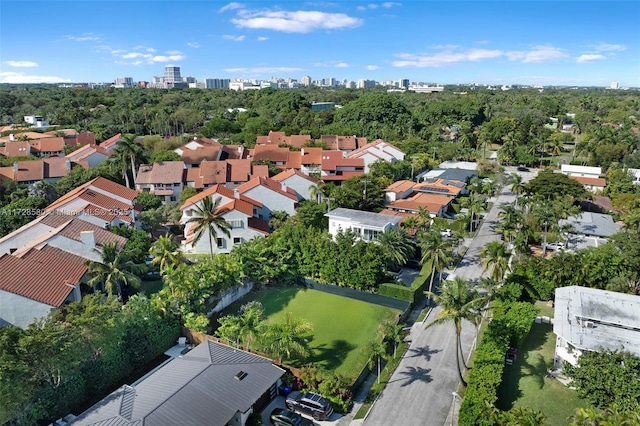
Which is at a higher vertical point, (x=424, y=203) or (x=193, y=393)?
(x=424, y=203)

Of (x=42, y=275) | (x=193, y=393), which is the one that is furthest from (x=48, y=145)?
(x=193, y=393)

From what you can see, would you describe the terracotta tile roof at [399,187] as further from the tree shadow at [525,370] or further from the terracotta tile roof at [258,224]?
the tree shadow at [525,370]

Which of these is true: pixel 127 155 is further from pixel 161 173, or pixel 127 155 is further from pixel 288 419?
pixel 288 419

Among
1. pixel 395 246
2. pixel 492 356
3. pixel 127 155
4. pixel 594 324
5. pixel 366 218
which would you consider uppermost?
pixel 127 155

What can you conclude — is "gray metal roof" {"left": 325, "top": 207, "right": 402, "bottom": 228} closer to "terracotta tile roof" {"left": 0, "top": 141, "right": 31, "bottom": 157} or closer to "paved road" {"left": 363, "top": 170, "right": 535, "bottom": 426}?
"paved road" {"left": 363, "top": 170, "right": 535, "bottom": 426}

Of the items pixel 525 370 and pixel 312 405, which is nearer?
pixel 312 405

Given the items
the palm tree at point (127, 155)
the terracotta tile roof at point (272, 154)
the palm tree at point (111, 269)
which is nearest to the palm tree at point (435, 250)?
the palm tree at point (111, 269)

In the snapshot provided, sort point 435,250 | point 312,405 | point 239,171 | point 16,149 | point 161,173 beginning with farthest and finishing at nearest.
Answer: point 16,149
point 239,171
point 161,173
point 435,250
point 312,405
